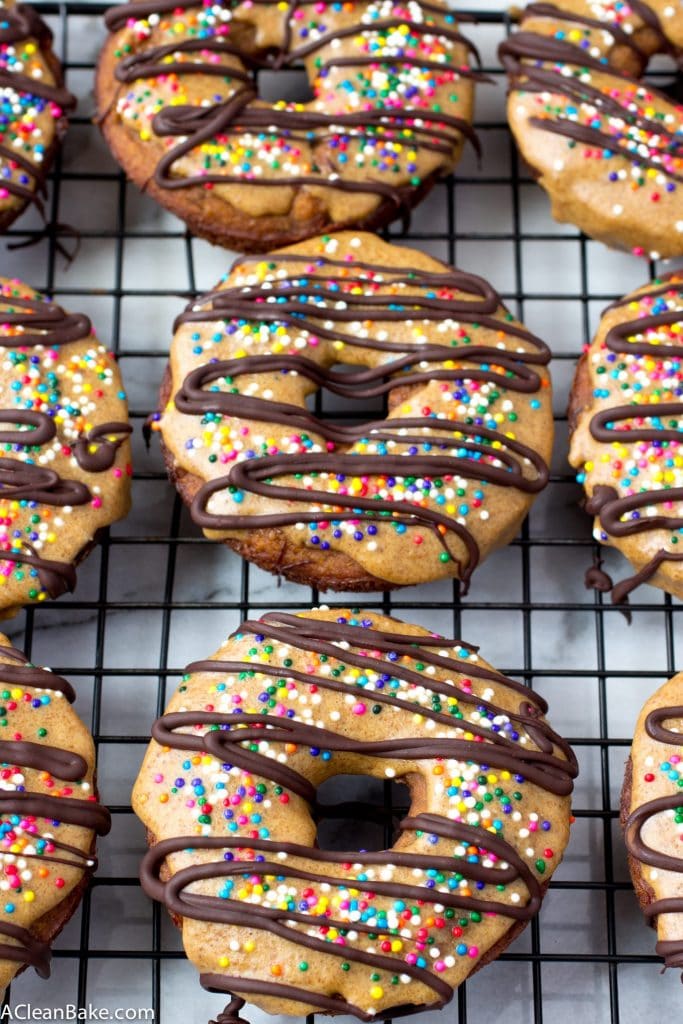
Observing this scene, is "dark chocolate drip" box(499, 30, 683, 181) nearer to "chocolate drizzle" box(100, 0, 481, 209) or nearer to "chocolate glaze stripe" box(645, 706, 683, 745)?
"chocolate drizzle" box(100, 0, 481, 209)

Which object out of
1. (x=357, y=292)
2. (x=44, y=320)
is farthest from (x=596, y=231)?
(x=44, y=320)

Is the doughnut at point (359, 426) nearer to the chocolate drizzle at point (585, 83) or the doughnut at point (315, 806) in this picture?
the doughnut at point (315, 806)

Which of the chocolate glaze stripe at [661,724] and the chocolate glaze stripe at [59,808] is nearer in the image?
the chocolate glaze stripe at [59,808]

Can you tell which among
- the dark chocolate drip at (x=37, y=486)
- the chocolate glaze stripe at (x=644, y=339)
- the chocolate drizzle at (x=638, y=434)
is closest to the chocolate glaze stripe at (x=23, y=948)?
the dark chocolate drip at (x=37, y=486)

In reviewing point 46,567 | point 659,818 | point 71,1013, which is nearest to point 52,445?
point 46,567

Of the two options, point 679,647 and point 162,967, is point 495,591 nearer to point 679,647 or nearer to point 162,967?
point 679,647

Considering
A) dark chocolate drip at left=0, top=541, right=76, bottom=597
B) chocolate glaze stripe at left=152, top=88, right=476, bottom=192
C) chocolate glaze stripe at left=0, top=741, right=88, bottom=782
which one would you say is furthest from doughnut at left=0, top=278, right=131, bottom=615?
chocolate glaze stripe at left=152, top=88, right=476, bottom=192
